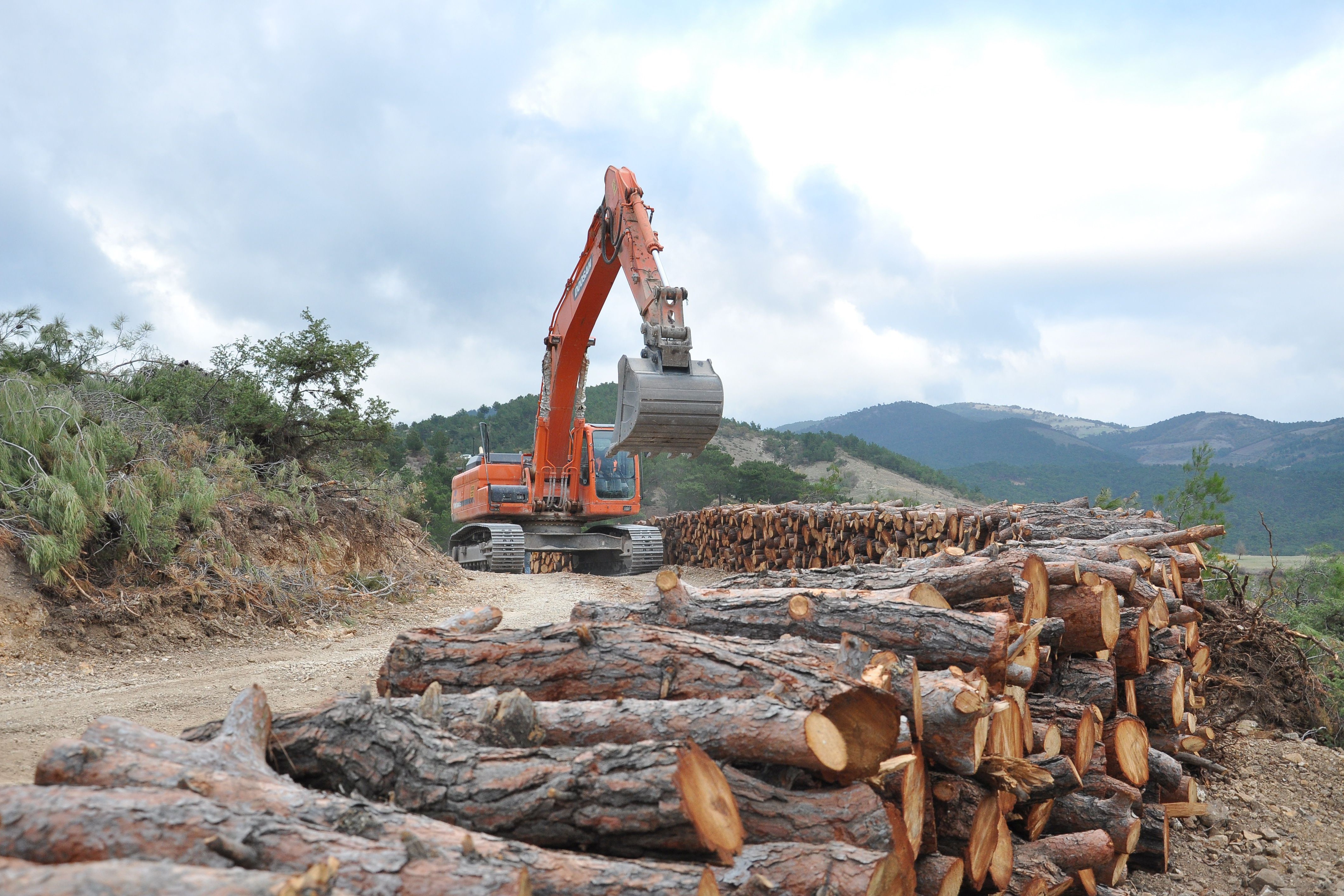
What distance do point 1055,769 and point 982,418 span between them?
110 meters

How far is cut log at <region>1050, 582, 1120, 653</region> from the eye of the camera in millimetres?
4262

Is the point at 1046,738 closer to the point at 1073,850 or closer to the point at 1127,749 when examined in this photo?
the point at 1073,850

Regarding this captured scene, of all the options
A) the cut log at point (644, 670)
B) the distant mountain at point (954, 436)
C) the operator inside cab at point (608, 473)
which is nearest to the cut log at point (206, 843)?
the cut log at point (644, 670)

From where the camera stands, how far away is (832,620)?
3.70 m

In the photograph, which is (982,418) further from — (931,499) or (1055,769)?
(1055,769)

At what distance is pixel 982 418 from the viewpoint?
10712cm

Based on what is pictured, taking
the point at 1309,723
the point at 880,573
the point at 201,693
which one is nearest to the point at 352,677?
the point at 201,693

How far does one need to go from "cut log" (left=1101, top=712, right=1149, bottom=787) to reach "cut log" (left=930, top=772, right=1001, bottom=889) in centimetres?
134

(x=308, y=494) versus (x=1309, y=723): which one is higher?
(x=308, y=494)

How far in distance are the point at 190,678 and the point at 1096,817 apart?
18.0 feet

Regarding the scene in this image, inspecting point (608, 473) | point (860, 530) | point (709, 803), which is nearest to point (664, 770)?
point (709, 803)

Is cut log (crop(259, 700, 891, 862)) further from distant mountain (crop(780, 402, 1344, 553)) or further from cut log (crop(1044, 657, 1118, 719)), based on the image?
distant mountain (crop(780, 402, 1344, 553))

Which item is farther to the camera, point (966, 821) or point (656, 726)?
point (966, 821)

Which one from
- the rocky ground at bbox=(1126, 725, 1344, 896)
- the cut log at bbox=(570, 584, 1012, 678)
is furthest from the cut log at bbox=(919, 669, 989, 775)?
the rocky ground at bbox=(1126, 725, 1344, 896)
